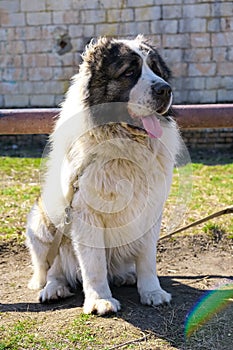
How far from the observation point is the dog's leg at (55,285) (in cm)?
410

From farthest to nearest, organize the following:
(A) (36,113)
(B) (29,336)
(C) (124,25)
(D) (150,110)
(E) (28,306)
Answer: (C) (124,25), (A) (36,113), (E) (28,306), (D) (150,110), (B) (29,336)

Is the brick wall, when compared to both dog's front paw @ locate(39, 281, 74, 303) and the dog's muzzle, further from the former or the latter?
dog's front paw @ locate(39, 281, 74, 303)

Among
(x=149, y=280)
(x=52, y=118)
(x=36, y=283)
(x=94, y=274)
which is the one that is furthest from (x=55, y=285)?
(x=52, y=118)

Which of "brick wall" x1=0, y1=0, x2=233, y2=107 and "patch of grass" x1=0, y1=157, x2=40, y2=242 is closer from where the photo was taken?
"patch of grass" x1=0, y1=157, x2=40, y2=242

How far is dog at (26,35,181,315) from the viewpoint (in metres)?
3.78

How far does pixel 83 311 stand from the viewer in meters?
3.79

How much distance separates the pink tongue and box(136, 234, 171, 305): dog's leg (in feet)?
2.43

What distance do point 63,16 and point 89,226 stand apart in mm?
10695

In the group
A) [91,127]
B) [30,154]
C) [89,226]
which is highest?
[91,127]

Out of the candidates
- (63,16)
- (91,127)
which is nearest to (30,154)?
(63,16)

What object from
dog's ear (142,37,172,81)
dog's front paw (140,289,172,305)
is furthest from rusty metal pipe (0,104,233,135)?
dog's front paw (140,289,172,305)

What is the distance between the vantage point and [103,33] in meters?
13.7

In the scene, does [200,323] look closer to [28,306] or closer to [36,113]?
[28,306]

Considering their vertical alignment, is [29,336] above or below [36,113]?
below
